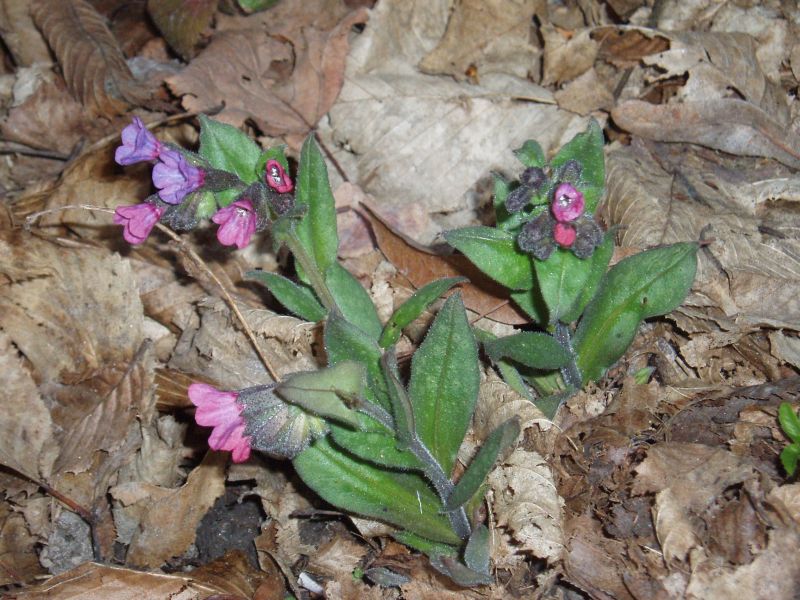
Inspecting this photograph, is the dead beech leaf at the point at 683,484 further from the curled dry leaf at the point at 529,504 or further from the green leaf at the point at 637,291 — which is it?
the green leaf at the point at 637,291

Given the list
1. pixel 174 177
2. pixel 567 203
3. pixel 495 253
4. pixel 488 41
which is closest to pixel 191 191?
pixel 174 177

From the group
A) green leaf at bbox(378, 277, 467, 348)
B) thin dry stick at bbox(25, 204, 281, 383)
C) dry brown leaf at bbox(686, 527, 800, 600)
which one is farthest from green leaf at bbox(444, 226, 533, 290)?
dry brown leaf at bbox(686, 527, 800, 600)

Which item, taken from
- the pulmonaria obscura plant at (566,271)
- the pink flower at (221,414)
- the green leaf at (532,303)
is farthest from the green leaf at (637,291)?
the pink flower at (221,414)

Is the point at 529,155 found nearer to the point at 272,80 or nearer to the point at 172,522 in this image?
the point at 172,522

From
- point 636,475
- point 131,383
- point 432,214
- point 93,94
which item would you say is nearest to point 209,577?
point 131,383

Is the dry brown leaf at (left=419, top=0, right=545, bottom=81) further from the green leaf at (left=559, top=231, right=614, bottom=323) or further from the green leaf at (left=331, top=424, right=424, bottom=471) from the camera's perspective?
the green leaf at (left=331, top=424, right=424, bottom=471)
